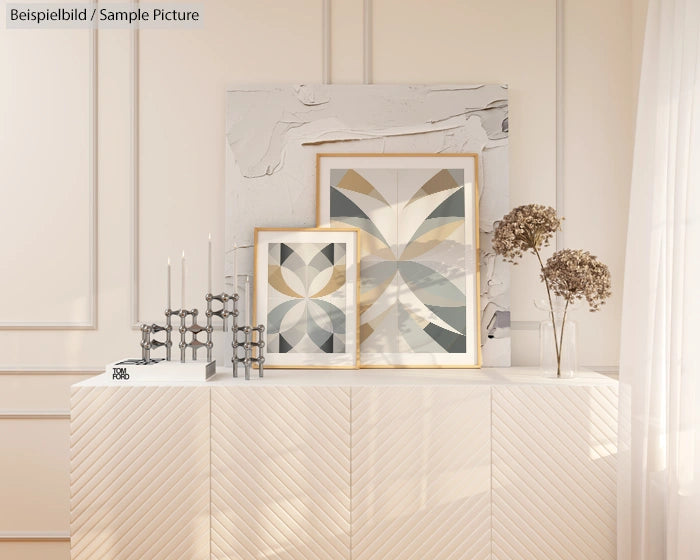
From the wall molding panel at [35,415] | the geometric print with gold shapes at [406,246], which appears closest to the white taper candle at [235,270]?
the geometric print with gold shapes at [406,246]

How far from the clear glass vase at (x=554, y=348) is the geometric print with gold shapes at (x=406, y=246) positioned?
12.6 inches

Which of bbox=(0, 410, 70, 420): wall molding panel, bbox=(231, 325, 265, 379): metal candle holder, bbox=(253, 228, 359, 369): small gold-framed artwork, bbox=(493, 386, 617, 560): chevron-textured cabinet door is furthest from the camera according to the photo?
bbox=(0, 410, 70, 420): wall molding panel

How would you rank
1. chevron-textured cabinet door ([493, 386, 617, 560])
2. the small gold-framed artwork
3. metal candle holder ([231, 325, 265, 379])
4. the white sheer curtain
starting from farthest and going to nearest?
the small gold-framed artwork
metal candle holder ([231, 325, 265, 379])
chevron-textured cabinet door ([493, 386, 617, 560])
the white sheer curtain

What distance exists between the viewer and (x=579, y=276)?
6.58 feet

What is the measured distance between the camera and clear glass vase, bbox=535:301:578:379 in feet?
6.89

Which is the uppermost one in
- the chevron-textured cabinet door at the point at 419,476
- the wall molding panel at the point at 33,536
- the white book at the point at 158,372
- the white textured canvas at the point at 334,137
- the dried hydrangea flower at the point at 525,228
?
the white textured canvas at the point at 334,137

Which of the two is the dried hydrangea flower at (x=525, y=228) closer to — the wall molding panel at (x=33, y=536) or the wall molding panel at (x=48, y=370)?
the wall molding panel at (x=48, y=370)

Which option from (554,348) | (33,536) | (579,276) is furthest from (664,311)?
(33,536)

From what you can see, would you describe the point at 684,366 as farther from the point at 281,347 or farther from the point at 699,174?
the point at 281,347

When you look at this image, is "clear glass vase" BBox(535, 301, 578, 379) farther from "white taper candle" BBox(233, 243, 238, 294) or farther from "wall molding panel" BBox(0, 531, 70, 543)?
"wall molding panel" BBox(0, 531, 70, 543)

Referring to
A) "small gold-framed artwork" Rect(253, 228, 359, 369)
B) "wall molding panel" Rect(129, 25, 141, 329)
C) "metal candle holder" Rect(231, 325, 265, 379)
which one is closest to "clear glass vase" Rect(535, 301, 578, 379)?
"small gold-framed artwork" Rect(253, 228, 359, 369)

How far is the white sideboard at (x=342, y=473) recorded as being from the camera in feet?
6.35

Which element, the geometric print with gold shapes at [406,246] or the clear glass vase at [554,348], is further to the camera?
the geometric print with gold shapes at [406,246]

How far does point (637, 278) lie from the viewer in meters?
1.88
